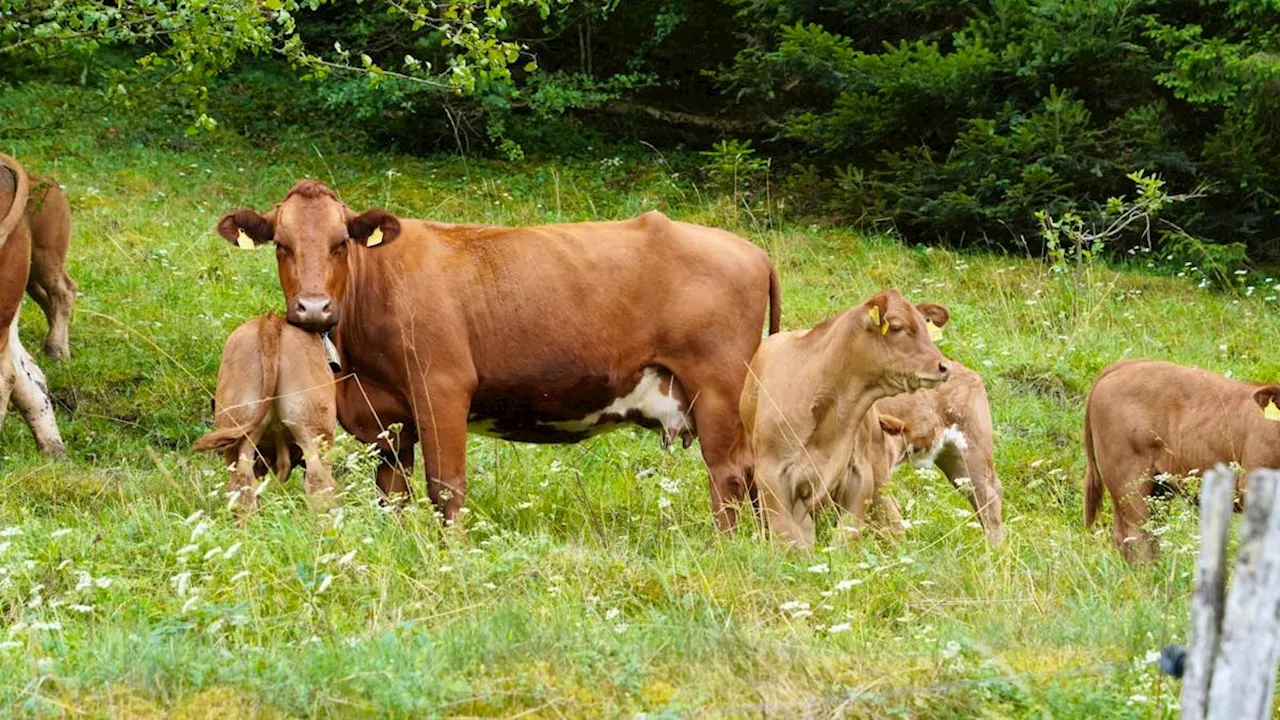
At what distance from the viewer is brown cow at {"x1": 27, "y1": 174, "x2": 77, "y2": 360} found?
12.9 metres

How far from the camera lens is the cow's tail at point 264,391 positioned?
8406 mm

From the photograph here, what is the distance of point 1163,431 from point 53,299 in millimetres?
8437

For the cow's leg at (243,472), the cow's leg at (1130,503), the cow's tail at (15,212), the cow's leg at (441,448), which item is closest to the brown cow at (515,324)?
the cow's leg at (441,448)

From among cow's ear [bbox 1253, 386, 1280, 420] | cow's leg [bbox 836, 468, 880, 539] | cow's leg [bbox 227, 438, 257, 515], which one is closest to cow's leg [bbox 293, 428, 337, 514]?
cow's leg [bbox 227, 438, 257, 515]

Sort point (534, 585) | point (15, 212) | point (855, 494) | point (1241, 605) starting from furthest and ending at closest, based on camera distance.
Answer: point (15, 212) < point (855, 494) < point (534, 585) < point (1241, 605)

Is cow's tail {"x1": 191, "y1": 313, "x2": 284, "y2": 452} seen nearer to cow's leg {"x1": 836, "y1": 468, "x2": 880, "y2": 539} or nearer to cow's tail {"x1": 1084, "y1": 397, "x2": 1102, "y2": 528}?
cow's leg {"x1": 836, "y1": 468, "x2": 880, "y2": 539}

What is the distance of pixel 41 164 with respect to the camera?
773 inches

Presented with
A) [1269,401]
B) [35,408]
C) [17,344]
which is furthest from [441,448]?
[1269,401]

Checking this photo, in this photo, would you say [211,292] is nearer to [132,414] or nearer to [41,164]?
[132,414]

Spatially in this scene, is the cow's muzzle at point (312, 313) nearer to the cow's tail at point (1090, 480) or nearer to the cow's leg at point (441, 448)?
the cow's leg at point (441, 448)

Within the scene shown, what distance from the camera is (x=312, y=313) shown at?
348 inches

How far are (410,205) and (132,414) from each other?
7.98 m

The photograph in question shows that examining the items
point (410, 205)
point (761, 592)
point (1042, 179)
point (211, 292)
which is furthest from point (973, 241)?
point (761, 592)

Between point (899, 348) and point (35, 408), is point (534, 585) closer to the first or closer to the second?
point (899, 348)
